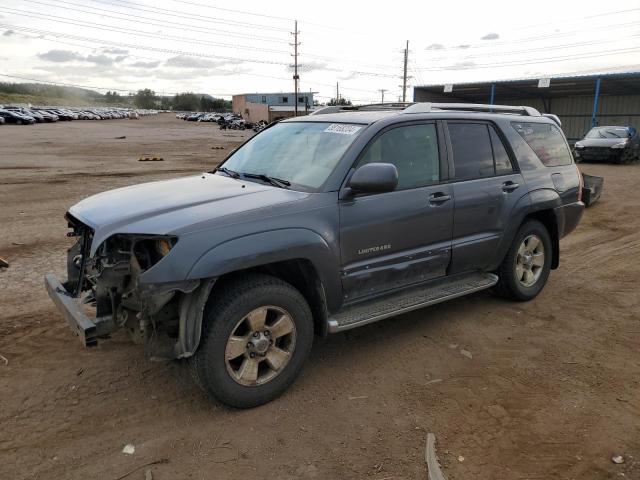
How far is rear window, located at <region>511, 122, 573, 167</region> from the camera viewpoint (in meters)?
5.16

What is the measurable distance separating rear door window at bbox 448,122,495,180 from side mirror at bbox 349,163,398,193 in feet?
3.67

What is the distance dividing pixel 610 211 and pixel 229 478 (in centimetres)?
1019

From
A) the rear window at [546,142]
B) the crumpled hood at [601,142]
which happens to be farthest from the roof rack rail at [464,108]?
the crumpled hood at [601,142]

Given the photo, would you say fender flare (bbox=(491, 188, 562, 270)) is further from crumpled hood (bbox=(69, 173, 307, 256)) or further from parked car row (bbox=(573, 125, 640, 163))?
parked car row (bbox=(573, 125, 640, 163))

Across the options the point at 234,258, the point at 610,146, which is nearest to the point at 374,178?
the point at 234,258

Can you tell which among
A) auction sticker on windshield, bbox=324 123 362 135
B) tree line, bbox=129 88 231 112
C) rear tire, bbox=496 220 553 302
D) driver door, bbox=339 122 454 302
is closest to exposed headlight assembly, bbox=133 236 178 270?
driver door, bbox=339 122 454 302

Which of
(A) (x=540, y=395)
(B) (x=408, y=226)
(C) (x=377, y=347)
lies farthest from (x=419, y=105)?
(A) (x=540, y=395)

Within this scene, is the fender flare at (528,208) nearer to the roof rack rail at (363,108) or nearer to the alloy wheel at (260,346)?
the roof rack rail at (363,108)

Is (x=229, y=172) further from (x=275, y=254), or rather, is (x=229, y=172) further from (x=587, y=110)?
(x=587, y=110)

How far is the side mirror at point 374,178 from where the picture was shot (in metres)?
3.49

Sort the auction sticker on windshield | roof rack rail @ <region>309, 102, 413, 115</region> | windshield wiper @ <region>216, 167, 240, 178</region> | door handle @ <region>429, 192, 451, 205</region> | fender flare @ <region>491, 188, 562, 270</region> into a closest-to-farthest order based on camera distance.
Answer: the auction sticker on windshield → door handle @ <region>429, 192, 451, 205</region> → windshield wiper @ <region>216, 167, 240, 178</region> → roof rack rail @ <region>309, 102, 413, 115</region> → fender flare @ <region>491, 188, 562, 270</region>

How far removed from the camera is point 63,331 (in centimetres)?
441

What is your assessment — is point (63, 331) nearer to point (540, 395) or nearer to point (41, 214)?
point (540, 395)

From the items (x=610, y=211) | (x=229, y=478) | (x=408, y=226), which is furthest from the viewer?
(x=610, y=211)
